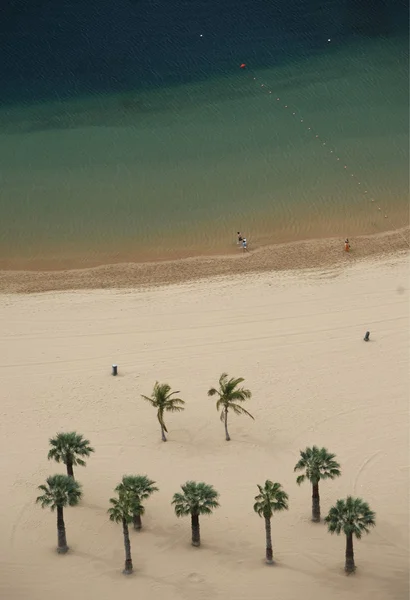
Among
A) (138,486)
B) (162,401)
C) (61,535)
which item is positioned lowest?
(61,535)

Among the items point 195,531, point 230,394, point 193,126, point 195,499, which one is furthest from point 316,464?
point 193,126

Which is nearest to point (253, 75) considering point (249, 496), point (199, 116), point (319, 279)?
point (199, 116)

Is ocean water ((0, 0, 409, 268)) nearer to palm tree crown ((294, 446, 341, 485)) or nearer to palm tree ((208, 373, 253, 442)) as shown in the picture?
palm tree ((208, 373, 253, 442))

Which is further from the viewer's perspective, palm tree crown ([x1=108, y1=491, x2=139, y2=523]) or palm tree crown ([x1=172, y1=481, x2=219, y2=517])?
palm tree crown ([x1=172, y1=481, x2=219, y2=517])

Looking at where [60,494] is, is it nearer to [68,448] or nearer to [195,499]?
[68,448]

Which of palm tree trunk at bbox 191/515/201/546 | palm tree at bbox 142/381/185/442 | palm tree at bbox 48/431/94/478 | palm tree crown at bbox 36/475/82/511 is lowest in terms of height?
palm tree trunk at bbox 191/515/201/546

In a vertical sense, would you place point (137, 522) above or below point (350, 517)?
below

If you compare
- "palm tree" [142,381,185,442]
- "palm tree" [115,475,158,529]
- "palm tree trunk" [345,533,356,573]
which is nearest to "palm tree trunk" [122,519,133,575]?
"palm tree" [115,475,158,529]
